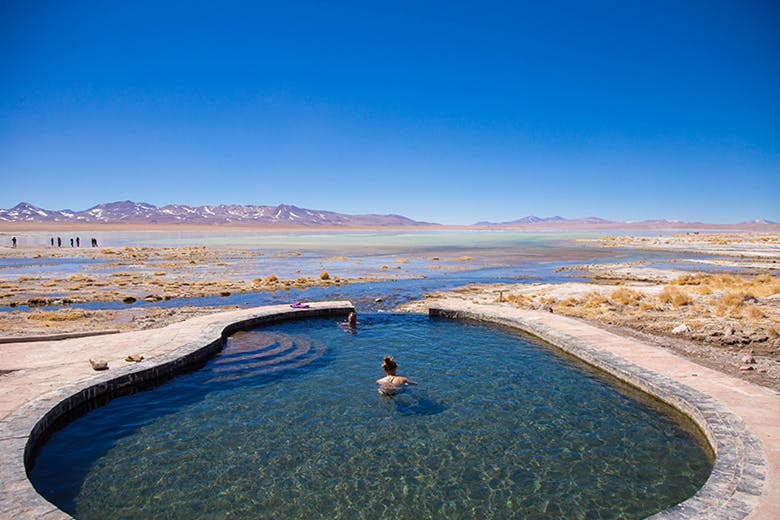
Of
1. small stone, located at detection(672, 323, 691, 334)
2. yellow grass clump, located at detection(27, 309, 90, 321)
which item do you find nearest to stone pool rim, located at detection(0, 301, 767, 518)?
small stone, located at detection(672, 323, 691, 334)

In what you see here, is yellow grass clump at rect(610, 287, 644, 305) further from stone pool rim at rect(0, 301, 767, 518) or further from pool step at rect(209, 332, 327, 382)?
pool step at rect(209, 332, 327, 382)

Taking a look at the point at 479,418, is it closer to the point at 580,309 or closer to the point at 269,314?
the point at 269,314


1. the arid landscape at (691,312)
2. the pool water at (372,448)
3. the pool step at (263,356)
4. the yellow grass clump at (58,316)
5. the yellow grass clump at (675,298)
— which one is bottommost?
the pool water at (372,448)

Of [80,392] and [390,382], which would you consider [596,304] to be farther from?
[80,392]

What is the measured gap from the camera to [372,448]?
7.83m

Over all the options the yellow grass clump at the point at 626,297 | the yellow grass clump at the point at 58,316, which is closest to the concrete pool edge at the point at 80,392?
the yellow grass clump at the point at 58,316

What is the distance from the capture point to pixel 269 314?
1636 centimetres

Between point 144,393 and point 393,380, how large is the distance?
5317 millimetres

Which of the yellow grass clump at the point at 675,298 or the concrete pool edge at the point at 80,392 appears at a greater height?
the yellow grass clump at the point at 675,298

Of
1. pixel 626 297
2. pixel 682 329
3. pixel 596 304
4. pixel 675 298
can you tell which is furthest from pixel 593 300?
pixel 682 329

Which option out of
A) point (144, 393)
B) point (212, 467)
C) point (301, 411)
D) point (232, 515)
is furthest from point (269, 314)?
point (232, 515)

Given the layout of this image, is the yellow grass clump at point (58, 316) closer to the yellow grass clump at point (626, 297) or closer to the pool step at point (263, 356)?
the pool step at point (263, 356)

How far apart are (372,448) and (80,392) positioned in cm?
569

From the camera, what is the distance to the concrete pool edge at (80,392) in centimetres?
544
